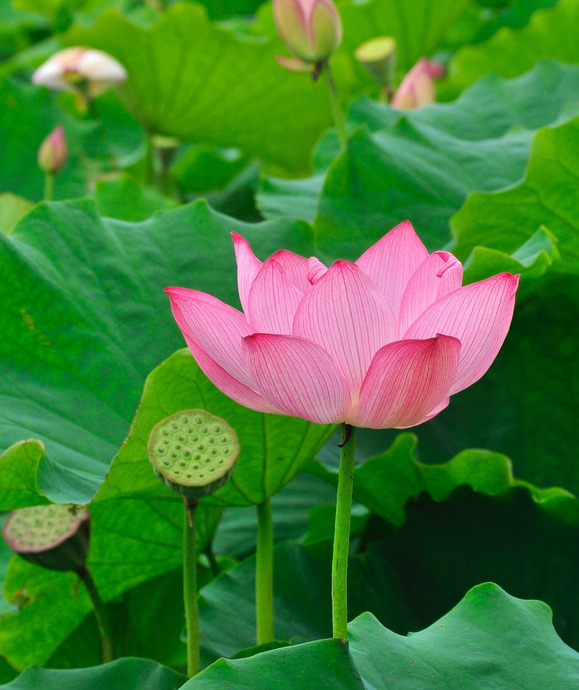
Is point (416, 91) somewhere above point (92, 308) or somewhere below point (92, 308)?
above

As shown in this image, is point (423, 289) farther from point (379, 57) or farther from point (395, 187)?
point (379, 57)

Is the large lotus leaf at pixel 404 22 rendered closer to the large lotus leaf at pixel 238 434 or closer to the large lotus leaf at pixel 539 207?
the large lotus leaf at pixel 539 207

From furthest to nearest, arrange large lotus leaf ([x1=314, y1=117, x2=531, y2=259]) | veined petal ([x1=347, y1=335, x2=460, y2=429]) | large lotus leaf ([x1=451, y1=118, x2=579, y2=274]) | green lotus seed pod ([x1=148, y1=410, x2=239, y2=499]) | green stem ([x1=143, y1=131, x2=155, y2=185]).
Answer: green stem ([x1=143, y1=131, x2=155, y2=185]), large lotus leaf ([x1=314, y1=117, x2=531, y2=259]), large lotus leaf ([x1=451, y1=118, x2=579, y2=274]), green lotus seed pod ([x1=148, y1=410, x2=239, y2=499]), veined petal ([x1=347, y1=335, x2=460, y2=429])

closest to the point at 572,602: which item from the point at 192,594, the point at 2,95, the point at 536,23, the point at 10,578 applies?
the point at 192,594

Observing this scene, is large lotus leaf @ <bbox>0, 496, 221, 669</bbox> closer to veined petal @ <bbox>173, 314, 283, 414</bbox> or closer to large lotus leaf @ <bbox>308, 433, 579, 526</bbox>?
large lotus leaf @ <bbox>308, 433, 579, 526</bbox>

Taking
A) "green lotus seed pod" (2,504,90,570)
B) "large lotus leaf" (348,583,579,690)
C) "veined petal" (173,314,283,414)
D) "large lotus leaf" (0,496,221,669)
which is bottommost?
"large lotus leaf" (0,496,221,669)

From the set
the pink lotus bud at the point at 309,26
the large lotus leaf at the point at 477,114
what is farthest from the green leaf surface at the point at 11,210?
the pink lotus bud at the point at 309,26

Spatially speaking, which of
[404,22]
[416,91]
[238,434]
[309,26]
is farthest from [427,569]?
[404,22]

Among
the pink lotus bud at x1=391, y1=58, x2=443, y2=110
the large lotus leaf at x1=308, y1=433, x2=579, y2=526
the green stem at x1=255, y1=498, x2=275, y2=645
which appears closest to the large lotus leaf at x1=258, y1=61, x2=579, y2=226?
the pink lotus bud at x1=391, y1=58, x2=443, y2=110
